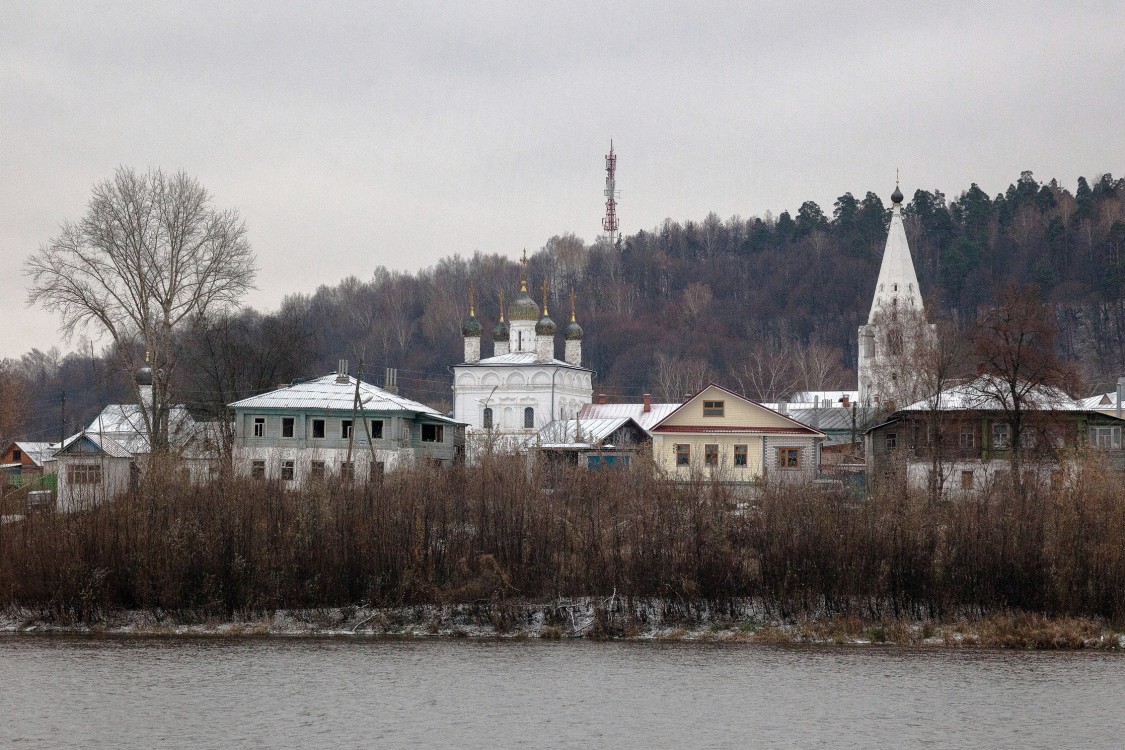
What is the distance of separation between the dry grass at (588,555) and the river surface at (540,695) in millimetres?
1766

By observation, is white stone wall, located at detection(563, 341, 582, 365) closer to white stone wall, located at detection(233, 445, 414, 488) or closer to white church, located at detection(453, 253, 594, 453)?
white church, located at detection(453, 253, 594, 453)

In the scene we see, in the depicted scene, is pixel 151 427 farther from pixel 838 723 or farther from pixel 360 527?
pixel 838 723

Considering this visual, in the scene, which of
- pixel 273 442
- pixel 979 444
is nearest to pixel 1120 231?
pixel 979 444

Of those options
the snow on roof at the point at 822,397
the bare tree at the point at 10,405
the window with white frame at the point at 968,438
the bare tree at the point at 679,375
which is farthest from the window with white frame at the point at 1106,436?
the bare tree at the point at 679,375

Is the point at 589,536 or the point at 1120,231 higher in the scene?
the point at 1120,231

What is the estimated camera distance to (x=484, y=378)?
64938mm

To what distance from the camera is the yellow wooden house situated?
46438 millimetres

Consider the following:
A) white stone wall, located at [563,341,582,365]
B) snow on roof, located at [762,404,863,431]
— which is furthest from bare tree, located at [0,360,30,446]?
snow on roof, located at [762,404,863,431]

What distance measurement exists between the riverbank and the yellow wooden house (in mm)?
18425

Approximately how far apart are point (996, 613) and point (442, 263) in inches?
4046

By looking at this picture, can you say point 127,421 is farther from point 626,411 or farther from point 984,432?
point 984,432

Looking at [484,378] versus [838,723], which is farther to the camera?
[484,378]

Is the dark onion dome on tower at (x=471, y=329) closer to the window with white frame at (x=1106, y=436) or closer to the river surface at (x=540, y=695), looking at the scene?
the window with white frame at (x=1106, y=436)

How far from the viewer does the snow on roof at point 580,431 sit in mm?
49969
